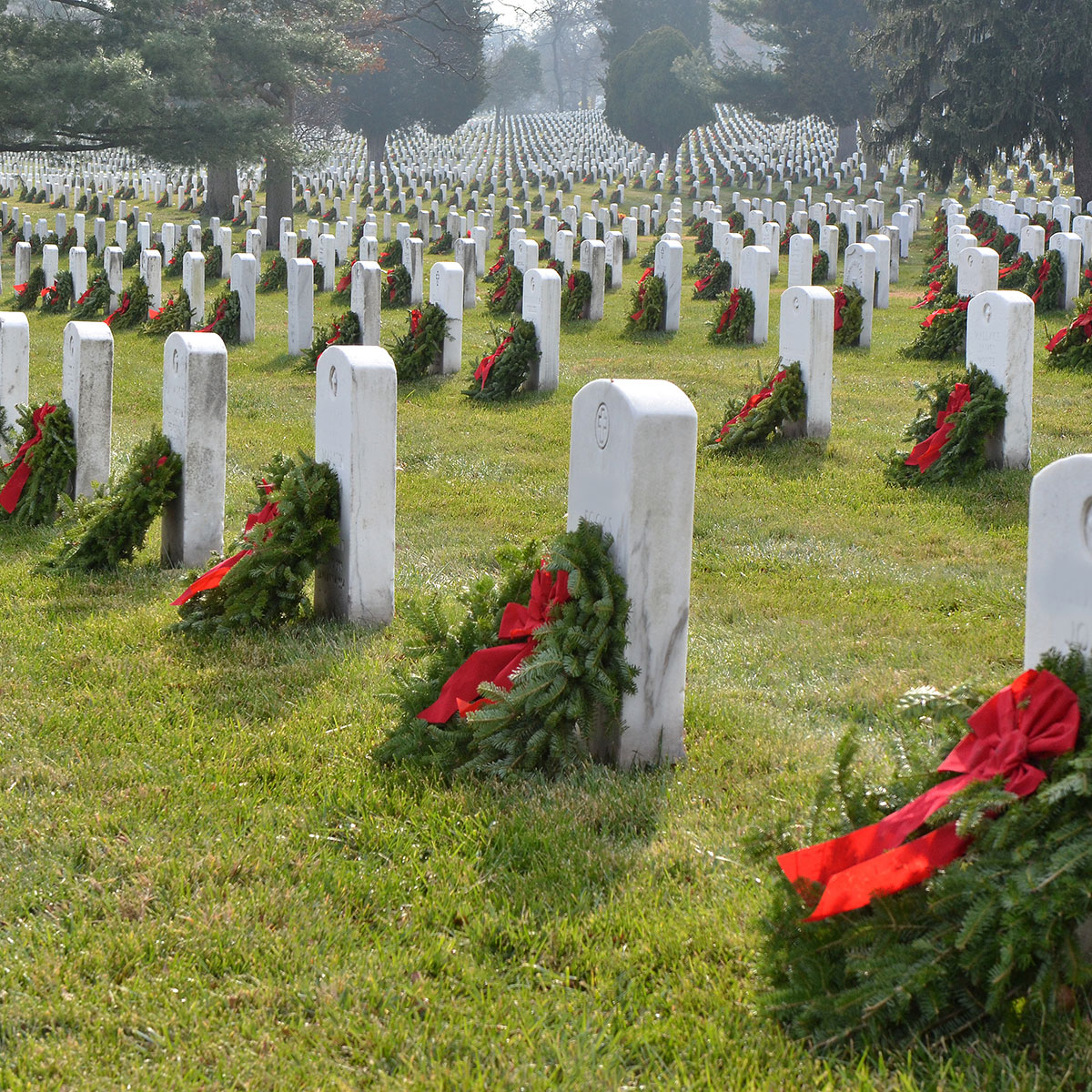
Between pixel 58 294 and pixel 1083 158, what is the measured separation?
71.2 feet

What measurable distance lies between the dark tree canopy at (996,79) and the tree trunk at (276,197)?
14.1 meters

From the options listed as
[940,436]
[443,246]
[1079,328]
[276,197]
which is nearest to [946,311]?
[1079,328]

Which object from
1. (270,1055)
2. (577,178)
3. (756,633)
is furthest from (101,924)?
(577,178)

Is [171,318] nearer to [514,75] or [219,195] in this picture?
[219,195]

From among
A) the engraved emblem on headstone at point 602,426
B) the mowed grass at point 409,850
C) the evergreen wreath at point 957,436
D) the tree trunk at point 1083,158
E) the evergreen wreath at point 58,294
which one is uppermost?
the tree trunk at point 1083,158

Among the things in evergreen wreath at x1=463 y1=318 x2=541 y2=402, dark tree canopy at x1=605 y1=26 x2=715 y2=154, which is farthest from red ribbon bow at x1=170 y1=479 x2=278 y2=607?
dark tree canopy at x1=605 y1=26 x2=715 y2=154

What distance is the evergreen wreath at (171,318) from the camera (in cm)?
1609

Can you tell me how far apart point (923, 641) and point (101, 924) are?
3.40 metres

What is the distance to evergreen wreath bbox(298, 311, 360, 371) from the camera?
535 inches

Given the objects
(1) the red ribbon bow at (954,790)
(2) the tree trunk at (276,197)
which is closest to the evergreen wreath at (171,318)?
(2) the tree trunk at (276,197)

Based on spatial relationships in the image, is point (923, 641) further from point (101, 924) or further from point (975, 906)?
point (101, 924)

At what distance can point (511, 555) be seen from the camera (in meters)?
4.36

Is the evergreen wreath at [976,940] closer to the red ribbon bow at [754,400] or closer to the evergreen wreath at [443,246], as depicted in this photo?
the red ribbon bow at [754,400]

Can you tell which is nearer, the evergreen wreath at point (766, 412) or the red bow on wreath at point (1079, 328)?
the evergreen wreath at point (766, 412)
